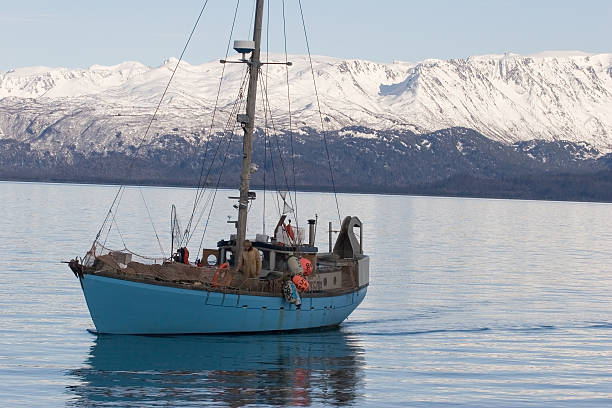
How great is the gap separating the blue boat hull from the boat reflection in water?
1.86 ft

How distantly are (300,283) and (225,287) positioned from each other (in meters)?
3.70

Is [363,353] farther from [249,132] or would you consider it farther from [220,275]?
[249,132]

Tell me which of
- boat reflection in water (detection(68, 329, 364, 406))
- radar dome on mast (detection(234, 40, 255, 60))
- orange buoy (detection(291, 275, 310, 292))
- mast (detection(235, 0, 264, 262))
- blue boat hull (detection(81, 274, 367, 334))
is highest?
radar dome on mast (detection(234, 40, 255, 60))

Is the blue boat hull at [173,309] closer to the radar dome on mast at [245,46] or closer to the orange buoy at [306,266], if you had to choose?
the orange buoy at [306,266]

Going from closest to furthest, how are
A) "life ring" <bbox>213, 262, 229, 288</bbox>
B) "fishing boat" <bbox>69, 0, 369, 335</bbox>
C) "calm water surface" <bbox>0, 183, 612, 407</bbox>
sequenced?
"calm water surface" <bbox>0, 183, 612, 407</bbox>
"fishing boat" <bbox>69, 0, 369, 335</bbox>
"life ring" <bbox>213, 262, 229, 288</bbox>

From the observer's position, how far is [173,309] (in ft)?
137

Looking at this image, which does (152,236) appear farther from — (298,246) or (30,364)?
(30,364)

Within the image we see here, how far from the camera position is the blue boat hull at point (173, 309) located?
41000 mm

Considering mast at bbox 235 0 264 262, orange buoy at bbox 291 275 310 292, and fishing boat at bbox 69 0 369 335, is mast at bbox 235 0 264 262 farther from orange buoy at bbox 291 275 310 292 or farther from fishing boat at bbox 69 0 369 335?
orange buoy at bbox 291 275 310 292

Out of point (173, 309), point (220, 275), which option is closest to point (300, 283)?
point (220, 275)

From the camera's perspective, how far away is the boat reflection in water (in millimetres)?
33812

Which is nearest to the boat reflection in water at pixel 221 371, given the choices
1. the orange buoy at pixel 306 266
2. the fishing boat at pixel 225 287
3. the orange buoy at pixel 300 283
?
the fishing boat at pixel 225 287

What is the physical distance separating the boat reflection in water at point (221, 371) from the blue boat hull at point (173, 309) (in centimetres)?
57

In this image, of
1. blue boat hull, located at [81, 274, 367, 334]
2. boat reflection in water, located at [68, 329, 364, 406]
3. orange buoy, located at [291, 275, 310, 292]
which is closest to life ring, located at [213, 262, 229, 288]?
blue boat hull, located at [81, 274, 367, 334]
